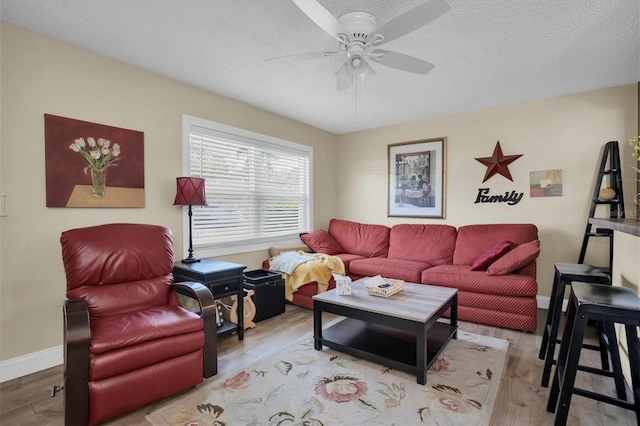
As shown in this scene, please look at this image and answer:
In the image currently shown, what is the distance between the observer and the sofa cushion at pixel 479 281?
2930 millimetres

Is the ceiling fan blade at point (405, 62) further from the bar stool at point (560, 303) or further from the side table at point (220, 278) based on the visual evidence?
the side table at point (220, 278)

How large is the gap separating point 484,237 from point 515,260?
29.2 inches

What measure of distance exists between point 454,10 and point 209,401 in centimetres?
297

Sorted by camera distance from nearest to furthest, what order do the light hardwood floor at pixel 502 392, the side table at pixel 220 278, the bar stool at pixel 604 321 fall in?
the bar stool at pixel 604 321, the light hardwood floor at pixel 502 392, the side table at pixel 220 278

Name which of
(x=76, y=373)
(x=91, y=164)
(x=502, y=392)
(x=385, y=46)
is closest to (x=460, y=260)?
(x=502, y=392)

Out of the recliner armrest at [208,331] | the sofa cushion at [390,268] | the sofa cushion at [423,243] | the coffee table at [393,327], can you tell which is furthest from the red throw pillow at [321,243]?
the recliner armrest at [208,331]

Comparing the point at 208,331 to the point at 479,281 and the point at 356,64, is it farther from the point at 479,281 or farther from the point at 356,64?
the point at 479,281

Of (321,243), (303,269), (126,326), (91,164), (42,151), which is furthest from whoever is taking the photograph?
(321,243)

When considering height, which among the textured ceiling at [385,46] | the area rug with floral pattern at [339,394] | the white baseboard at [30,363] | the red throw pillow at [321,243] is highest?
the textured ceiling at [385,46]

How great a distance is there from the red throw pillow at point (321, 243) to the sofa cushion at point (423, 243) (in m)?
0.82

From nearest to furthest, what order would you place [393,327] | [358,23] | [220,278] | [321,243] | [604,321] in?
[604,321] → [358,23] → [393,327] → [220,278] → [321,243]

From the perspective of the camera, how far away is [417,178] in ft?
15.1

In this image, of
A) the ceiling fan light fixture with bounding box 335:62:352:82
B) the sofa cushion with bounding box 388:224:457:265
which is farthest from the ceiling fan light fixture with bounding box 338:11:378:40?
the sofa cushion with bounding box 388:224:457:265

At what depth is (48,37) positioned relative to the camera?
2338mm
